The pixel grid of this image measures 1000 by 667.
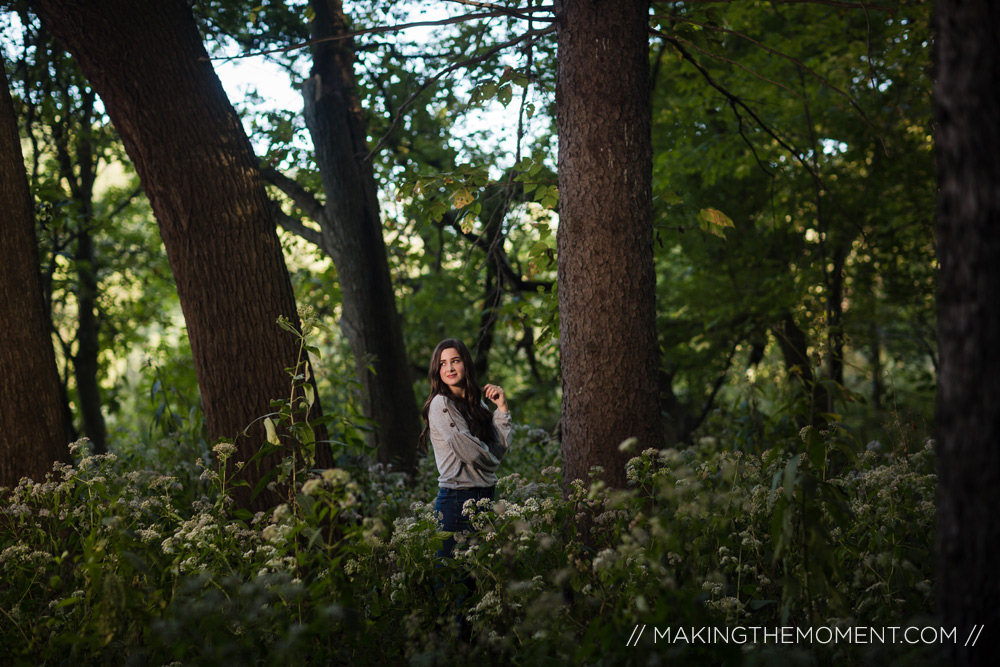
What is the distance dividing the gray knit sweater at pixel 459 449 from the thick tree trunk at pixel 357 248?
10.1 feet

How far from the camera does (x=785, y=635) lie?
9.83ft

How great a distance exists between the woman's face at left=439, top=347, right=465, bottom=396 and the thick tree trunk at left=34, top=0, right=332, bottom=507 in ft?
3.16

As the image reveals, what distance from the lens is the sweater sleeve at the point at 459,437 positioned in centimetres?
453

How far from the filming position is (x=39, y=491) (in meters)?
3.96

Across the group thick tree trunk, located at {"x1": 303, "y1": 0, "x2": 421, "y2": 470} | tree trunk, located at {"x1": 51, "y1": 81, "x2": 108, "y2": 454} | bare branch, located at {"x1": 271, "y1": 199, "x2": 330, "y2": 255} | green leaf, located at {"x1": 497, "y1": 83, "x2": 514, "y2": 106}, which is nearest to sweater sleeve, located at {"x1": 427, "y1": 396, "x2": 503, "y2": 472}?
green leaf, located at {"x1": 497, "y1": 83, "x2": 514, "y2": 106}

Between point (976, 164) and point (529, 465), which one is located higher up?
point (976, 164)

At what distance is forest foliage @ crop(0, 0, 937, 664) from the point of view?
2.86 m

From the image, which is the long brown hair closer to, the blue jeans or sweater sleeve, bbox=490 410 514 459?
sweater sleeve, bbox=490 410 514 459

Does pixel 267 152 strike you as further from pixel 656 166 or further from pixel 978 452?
pixel 978 452

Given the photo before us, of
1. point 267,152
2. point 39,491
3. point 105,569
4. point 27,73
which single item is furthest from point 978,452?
point 27,73

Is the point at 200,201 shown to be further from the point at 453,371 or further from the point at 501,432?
the point at 501,432

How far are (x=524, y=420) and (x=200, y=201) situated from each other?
9058 millimetres

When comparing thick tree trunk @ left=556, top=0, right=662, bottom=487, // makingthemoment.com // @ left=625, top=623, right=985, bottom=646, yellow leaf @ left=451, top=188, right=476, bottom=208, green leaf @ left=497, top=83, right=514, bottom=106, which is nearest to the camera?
// makingthemoment.com // @ left=625, top=623, right=985, bottom=646

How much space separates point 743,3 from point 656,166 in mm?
2208
